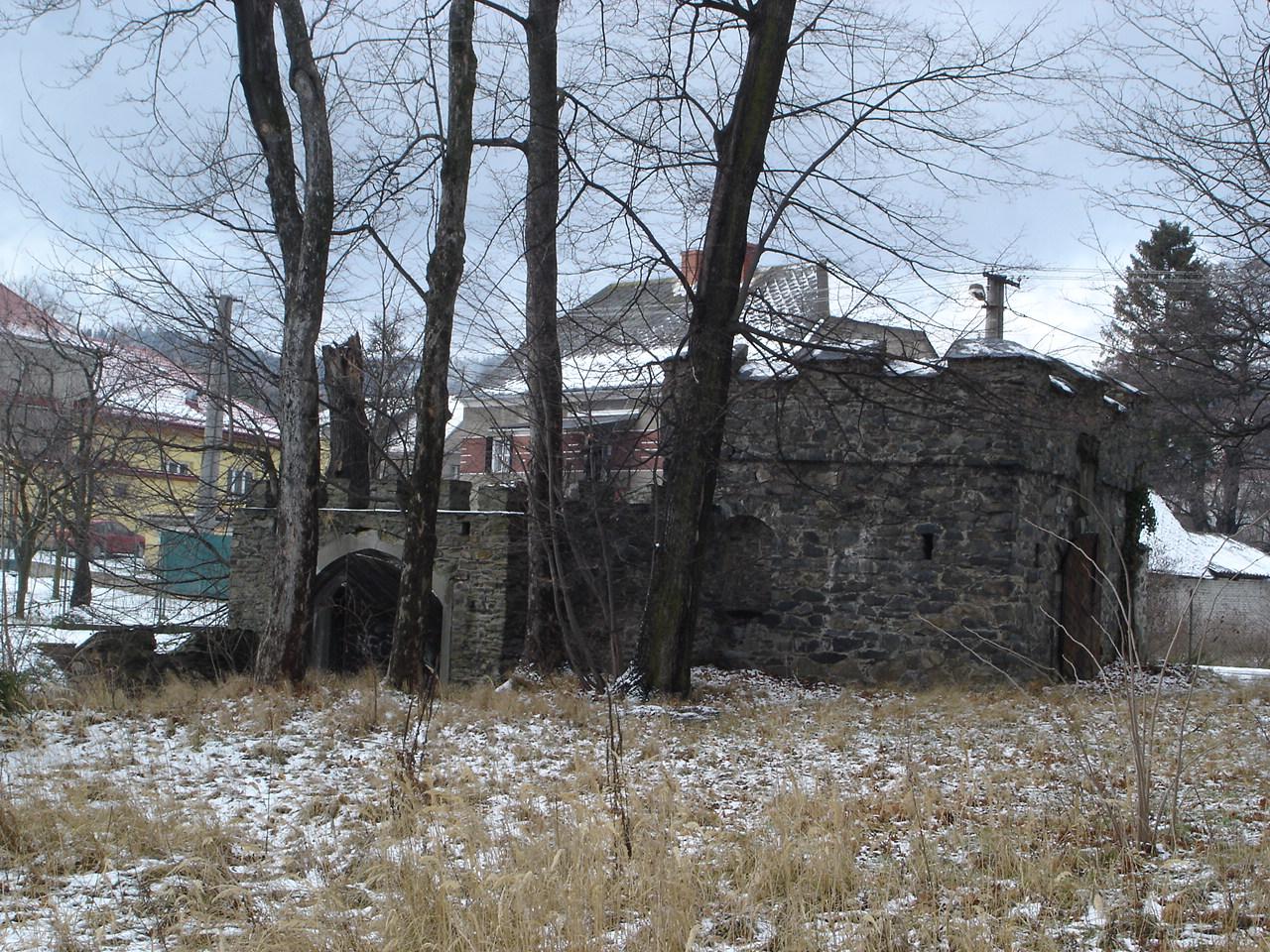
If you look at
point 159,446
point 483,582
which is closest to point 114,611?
point 159,446

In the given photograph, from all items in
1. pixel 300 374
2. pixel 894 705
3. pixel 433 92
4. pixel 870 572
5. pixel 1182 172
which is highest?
pixel 433 92

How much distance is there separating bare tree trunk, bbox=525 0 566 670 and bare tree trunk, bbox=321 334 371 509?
13.2 feet

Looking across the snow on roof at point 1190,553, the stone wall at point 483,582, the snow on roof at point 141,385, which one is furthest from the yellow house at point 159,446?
the snow on roof at point 1190,553

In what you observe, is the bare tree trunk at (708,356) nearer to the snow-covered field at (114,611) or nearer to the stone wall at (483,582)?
the stone wall at (483,582)

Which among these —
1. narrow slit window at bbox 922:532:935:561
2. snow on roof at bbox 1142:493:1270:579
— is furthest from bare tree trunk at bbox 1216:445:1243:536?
narrow slit window at bbox 922:532:935:561

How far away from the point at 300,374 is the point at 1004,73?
306 inches

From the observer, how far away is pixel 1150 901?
418 centimetres

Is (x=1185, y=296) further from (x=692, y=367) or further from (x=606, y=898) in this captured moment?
(x=606, y=898)

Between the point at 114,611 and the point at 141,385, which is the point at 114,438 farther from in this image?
the point at 114,611

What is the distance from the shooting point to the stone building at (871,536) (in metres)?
14.0

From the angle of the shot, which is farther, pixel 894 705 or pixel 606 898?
pixel 894 705

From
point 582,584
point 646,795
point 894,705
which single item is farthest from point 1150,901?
point 582,584

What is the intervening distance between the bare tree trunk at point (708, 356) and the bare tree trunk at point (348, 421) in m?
7.51

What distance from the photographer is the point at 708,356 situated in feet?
36.3
